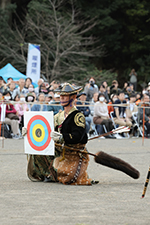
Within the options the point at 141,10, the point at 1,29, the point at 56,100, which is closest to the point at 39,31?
the point at 1,29

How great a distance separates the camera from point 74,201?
19.5ft

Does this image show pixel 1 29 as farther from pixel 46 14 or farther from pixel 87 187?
pixel 87 187

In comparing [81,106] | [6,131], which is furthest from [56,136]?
[81,106]

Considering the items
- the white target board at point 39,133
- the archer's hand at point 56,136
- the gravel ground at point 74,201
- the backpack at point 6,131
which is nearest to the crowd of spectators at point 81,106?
the backpack at point 6,131

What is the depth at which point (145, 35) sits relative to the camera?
36.5 meters

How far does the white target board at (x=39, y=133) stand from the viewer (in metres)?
7.42

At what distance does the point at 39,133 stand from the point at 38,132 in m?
0.03

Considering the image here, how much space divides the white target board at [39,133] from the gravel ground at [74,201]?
520 millimetres

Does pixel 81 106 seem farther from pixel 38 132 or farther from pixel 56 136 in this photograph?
pixel 56 136

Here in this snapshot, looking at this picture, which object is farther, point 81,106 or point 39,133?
point 81,106

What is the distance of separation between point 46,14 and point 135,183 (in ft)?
72.9

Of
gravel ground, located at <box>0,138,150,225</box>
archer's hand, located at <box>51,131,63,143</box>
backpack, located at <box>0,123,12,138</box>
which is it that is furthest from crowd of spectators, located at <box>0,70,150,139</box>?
archer's hand, located at <box>51,131,63,143</box>

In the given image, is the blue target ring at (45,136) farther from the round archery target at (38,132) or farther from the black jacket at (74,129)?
the black jacket at (74,129)

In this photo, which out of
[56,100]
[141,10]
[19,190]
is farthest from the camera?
[141,10]
